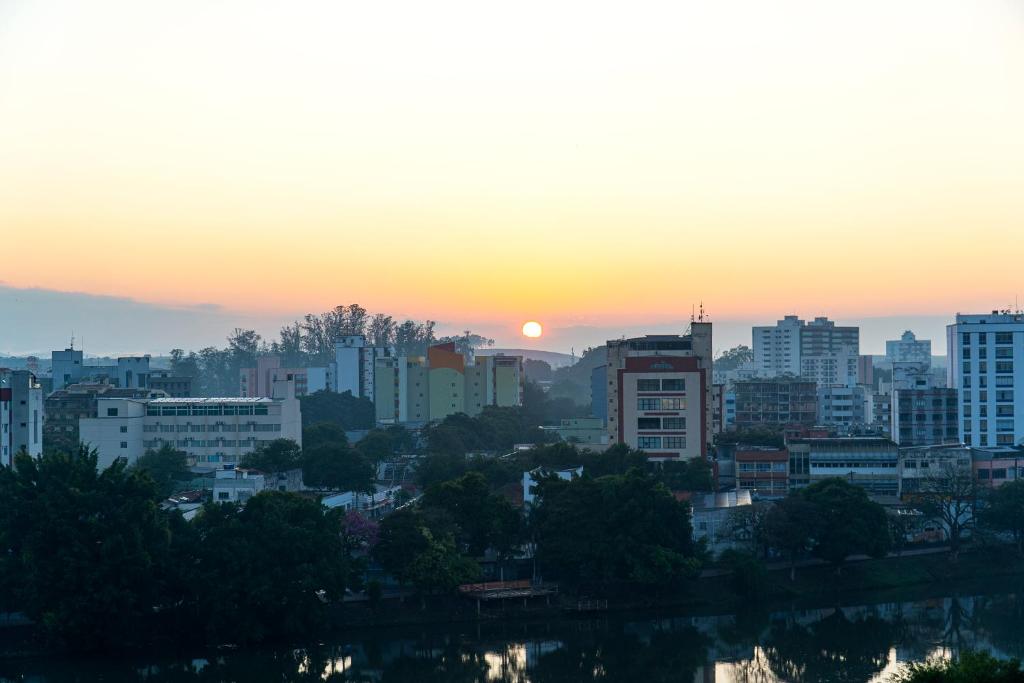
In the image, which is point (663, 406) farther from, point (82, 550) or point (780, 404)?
point (780, 404)

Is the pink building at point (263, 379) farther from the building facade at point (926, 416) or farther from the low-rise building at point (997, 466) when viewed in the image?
the low-rise building at point (997, 466)

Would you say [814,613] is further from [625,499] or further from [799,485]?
[799,485]

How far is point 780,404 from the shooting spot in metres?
61.0

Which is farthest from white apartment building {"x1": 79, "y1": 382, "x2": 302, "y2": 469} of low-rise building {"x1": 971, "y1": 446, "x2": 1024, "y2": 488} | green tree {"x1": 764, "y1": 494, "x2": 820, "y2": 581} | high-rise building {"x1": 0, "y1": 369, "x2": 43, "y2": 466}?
low-rise building {"x1": 971, "y1": 446, "x2": 1024, "y2": 488}

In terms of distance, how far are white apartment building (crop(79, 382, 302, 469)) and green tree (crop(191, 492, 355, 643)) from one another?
16988 millimetres

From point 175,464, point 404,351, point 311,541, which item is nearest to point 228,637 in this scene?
point 311,541

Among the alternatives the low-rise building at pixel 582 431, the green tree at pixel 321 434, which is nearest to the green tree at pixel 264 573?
the green tree at pixel 321 434

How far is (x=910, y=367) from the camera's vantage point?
67.0 metres

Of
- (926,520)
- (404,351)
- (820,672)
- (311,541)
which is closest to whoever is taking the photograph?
(820,672)

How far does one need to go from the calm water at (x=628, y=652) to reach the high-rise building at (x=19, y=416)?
1063 centimetres

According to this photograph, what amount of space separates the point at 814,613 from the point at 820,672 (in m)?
4.88

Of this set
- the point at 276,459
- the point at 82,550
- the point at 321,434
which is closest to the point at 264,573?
the point at 82,550

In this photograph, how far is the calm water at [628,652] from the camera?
77.1 feet

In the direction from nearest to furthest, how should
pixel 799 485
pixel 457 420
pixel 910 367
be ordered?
1. pixel 799 485
2. pixel 457 420
3. pixel 910 367
